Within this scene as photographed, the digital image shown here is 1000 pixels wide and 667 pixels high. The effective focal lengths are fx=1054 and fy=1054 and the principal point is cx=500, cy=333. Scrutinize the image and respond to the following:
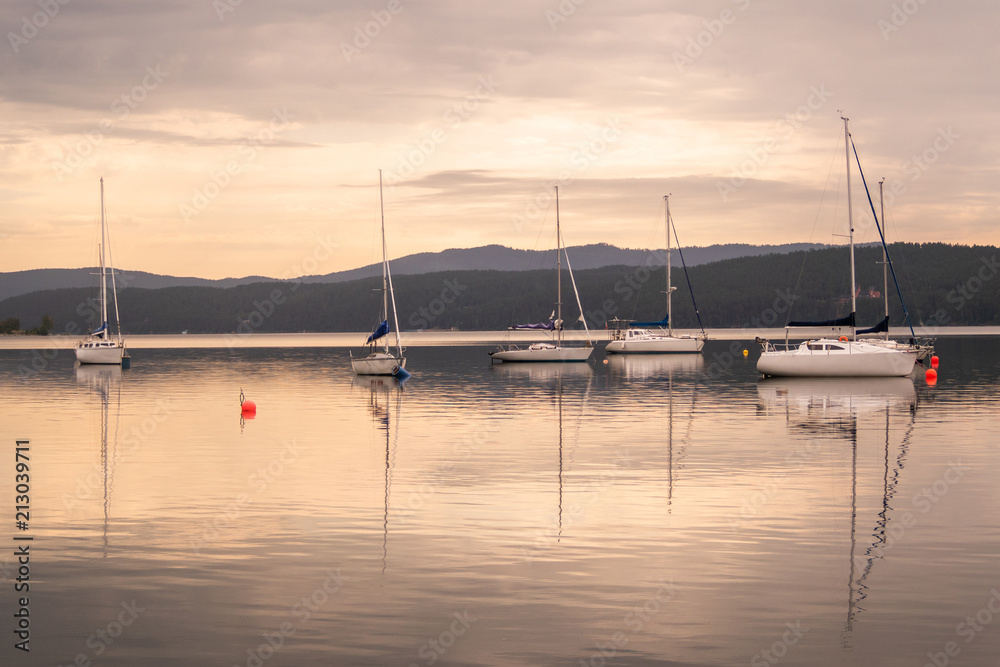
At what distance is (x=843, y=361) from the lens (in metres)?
60.2

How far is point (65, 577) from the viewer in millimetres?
14273

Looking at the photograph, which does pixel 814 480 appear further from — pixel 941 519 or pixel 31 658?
pixel 31 658

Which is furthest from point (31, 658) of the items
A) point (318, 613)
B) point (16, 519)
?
point (16, 519)

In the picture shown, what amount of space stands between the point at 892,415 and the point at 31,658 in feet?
108
